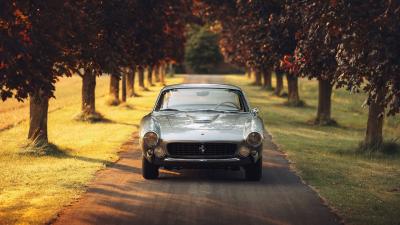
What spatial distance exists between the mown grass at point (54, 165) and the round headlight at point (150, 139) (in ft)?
3.79

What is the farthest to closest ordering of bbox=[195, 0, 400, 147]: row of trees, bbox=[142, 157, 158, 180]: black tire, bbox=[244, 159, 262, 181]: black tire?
bbox=[142, 157, 158, 180]: black tire, bbox=[244, 159, 262, 181]: black tire, bbox=[195, 0, 400, 147]: row of trees

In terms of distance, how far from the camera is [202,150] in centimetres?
1085

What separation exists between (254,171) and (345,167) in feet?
10.7

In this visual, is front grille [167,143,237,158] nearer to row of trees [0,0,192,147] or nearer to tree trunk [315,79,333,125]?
row of trees [0,0,192,147]

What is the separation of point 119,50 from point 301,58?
187 inches

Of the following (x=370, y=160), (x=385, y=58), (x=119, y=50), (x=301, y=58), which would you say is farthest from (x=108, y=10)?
(x=385, y=58)

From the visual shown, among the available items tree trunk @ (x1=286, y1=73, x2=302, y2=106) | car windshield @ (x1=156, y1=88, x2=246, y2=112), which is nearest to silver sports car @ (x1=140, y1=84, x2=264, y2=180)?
car windshield @ (x1=156, y1=88, x2=246, y2=112)

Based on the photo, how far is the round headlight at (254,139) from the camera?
10.9m

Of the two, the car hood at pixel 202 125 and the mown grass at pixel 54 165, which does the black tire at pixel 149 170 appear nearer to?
the car hood at pixel 202 125

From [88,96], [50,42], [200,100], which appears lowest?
[88,96]

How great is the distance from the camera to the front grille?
10852mm

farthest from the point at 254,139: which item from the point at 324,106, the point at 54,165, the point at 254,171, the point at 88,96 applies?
the point at 324,106

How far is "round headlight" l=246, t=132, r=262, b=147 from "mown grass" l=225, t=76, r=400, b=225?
1.15 metres

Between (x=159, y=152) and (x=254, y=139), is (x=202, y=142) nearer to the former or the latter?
(x=159, y=152)
